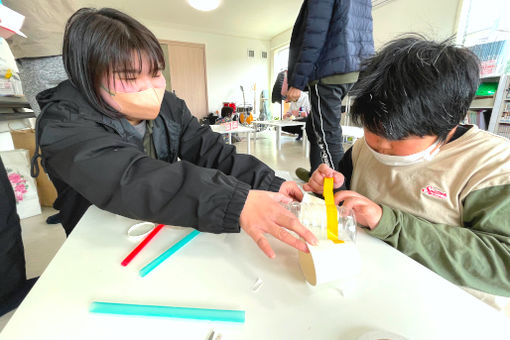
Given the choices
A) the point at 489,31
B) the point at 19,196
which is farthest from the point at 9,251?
the point at 489,31

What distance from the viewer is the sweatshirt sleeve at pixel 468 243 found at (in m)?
0.40

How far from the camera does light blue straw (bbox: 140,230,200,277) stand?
0.34 meters

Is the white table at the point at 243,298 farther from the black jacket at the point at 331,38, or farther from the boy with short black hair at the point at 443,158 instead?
the black jacket at the point at 331,38

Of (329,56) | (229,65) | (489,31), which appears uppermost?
(229,65)

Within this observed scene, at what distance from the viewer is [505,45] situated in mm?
2270

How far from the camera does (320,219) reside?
0.38 metres

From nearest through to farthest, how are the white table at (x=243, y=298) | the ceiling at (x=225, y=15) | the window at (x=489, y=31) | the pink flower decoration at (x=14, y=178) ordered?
the white table at (x=243, y=298), the pink flower decoration at (x=14, y=178), the window at (x=489, y=31), the ceiling at (x=225, y=15)

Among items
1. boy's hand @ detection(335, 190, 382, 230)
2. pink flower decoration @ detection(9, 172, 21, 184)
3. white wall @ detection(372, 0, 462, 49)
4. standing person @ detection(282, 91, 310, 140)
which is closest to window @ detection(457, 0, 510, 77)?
white wall @ detection(372, 0, 462, 49)

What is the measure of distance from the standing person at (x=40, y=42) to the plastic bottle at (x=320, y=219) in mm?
1294

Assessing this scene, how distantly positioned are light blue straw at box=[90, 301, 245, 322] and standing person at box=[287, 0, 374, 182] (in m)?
1.23

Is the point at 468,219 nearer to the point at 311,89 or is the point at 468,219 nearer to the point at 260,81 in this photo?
the point at 311,89

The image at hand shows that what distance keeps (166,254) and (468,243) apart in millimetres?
523

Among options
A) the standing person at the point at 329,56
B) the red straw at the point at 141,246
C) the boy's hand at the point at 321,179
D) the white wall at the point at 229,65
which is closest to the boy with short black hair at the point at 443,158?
the boy's hand at the point at 321,179

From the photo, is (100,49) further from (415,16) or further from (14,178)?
(415,16)
